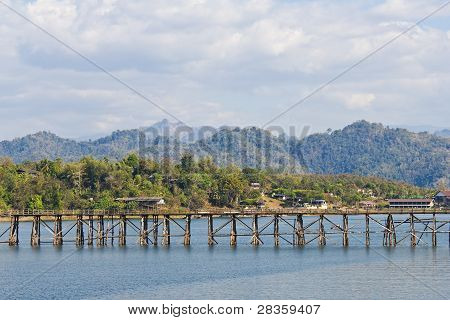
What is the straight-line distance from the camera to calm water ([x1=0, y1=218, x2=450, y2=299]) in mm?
50031

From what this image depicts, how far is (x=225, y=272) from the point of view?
2298 inches

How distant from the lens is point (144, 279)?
5541 cm

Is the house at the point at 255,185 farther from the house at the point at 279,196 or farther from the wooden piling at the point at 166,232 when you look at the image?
the wooden piling at the point at 166,232

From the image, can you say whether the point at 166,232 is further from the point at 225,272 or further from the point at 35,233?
the point at 225,272

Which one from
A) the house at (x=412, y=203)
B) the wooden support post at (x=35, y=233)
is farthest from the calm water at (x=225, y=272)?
the house at (x=412, y=203)

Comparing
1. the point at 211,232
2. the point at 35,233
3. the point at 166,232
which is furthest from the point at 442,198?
the point at 35,233

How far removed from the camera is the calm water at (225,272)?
50.0 meters

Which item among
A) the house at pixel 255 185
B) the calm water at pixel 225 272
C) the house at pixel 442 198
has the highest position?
the house at pixel 255 185

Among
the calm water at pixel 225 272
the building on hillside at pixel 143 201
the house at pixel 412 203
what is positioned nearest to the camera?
the calm water at pixel 225 272

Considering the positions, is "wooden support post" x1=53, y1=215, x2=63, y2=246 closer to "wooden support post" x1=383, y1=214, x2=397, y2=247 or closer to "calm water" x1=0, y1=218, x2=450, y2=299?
"calm water" x1=0, y1=218, x2=450, y2=299

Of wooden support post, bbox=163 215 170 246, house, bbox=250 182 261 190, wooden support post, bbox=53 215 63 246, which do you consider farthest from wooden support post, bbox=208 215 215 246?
house, bbox=250 182 261 190

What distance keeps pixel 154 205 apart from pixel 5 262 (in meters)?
76.1
